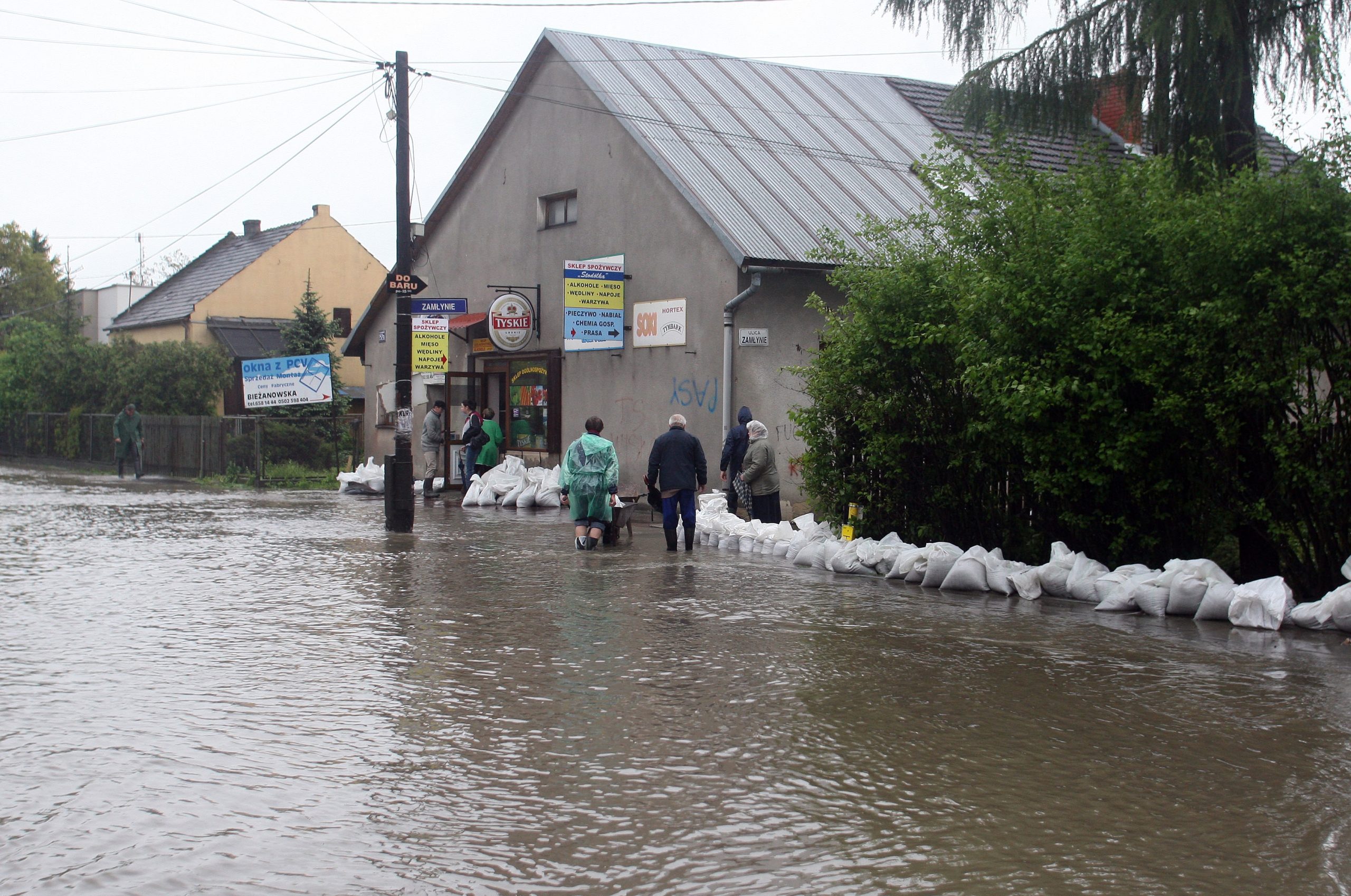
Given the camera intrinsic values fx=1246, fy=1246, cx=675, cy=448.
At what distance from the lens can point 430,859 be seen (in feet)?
14.0

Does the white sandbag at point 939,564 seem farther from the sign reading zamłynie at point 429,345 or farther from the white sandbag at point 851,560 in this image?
the sign reading zamłynie at point 429,345

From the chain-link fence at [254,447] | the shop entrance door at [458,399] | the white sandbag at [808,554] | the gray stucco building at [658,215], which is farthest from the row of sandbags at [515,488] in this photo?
the white sandbag at [808,554]

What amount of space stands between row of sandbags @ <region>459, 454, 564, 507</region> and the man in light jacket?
0.98 m

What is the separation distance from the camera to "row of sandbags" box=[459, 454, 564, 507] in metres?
21.0

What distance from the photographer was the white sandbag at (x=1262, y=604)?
29.8 feet

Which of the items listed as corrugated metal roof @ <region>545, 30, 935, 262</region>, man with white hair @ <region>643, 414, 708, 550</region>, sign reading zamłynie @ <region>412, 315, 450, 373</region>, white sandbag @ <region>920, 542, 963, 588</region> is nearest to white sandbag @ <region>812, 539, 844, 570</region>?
white sandbag @ <region>920, 542, 963, 588</region>

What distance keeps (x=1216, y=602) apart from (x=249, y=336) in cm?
3823

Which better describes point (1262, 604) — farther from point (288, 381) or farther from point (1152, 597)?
point (288, 381)

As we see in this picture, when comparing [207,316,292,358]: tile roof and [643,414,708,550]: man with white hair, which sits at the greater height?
[207,316,292,358]: tile roof

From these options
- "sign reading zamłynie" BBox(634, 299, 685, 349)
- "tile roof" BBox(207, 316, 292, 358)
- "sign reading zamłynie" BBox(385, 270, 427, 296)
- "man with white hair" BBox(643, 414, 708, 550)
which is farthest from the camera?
"tile roof" BBox(207, 316, 292, 358)

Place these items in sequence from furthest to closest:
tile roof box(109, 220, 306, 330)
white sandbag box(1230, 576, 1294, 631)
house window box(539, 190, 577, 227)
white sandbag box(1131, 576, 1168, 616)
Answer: tile roof box(109, 220, 306, 330)
house window box(539, 190, 577, 227)
white sandbag box(1131, 576, 1168, 616)
white sandbag box(1230, 576, 1294, 631)

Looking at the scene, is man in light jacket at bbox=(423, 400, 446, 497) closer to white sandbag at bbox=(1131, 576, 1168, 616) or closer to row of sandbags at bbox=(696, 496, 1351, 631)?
row of sandbags at bbox=(696, 496, 1351, 631)

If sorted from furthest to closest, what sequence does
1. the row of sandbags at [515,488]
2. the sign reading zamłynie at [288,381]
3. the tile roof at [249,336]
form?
1. the tile roof at [249,336]
2. the sign reading zamłynie at [288,381]
3. the row of sandbags at [515,488]

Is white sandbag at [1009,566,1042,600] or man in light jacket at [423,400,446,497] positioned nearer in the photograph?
white sandbag at [1009,566,1042,600]
